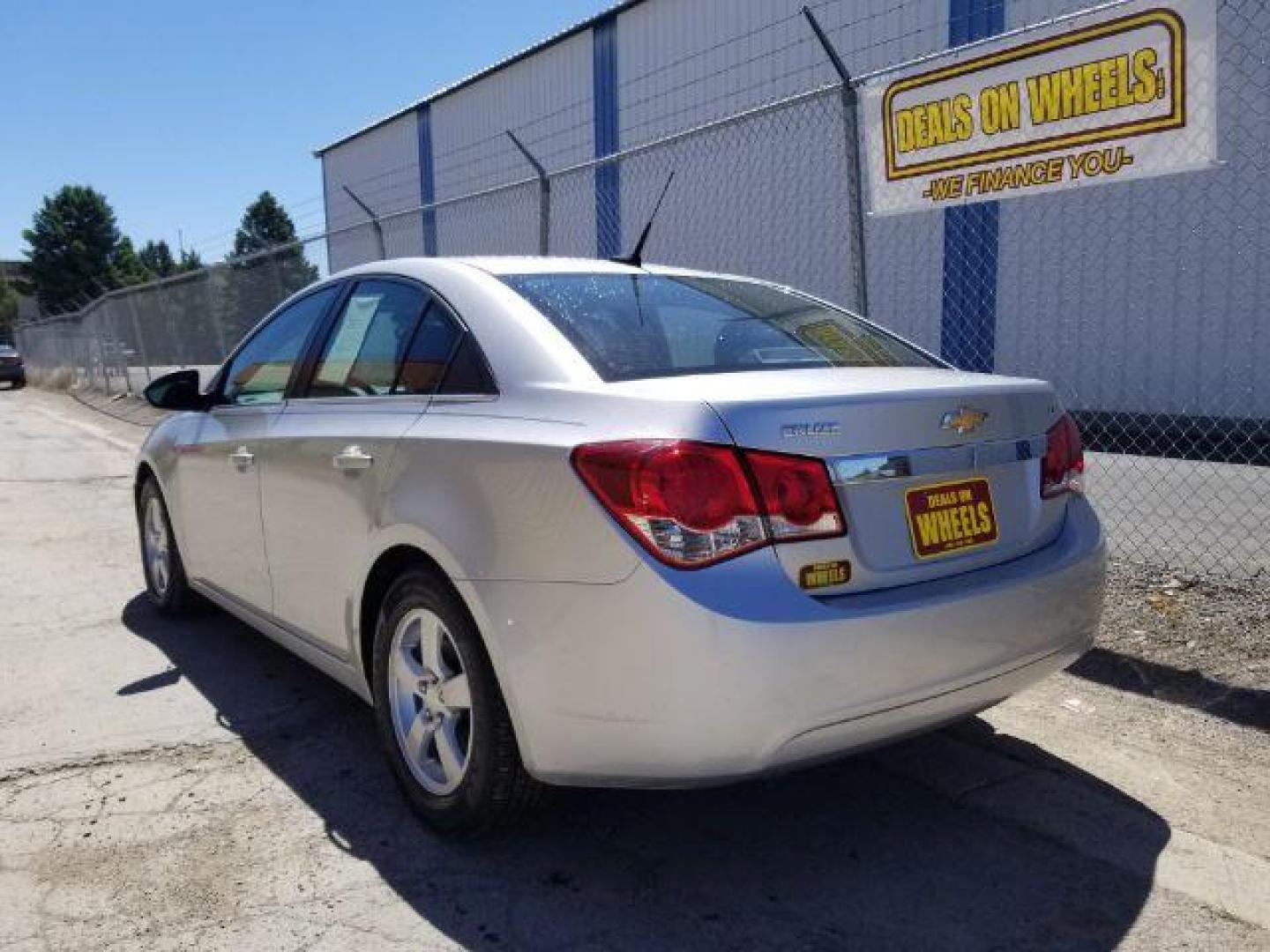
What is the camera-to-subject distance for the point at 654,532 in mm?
2174

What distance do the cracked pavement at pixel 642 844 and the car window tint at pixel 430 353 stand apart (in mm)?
1220

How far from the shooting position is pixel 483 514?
2502 mm

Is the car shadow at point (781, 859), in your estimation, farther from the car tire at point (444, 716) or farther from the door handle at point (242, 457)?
the door handle at point (242, 457)

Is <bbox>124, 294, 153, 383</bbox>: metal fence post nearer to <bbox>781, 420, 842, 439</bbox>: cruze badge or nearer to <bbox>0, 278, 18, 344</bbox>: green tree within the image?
<bbox>781, 420, 842, 439</bbox>: cruze badge

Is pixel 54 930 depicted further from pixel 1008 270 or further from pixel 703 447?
pixel 1008 270

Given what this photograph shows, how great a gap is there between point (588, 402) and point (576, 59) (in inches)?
690

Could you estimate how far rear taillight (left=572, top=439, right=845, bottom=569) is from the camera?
2.17 metres

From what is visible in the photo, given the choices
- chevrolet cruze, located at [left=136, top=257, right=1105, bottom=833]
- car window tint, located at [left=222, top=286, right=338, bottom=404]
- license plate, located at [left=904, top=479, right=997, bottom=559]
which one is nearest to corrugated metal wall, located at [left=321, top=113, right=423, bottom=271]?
car window tint, located at [left=222, top=286, right=338, bottom=404]

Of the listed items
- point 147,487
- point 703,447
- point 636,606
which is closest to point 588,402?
point 703,447

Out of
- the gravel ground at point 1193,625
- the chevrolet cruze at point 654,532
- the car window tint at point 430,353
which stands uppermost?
the car window tint at point 430,353

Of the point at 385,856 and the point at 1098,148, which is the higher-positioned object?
the point at 1098,148

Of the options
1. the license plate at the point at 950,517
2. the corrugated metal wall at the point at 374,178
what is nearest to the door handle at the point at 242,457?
the license plate at the point at 950,517

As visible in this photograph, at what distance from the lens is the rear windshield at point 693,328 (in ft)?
8.84

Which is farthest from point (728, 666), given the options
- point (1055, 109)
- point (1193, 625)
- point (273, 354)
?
point (1055, 109)
